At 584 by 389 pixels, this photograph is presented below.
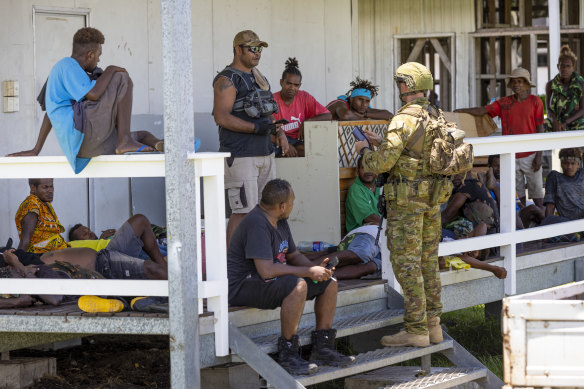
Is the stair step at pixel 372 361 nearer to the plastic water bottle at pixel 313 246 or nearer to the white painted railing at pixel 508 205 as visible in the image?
the white painted railing at pixel 508 205

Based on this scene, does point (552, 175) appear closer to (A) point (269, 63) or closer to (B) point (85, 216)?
(A) point (269, 63)

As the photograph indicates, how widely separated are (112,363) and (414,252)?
8.95ft

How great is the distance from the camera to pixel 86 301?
5672 millimetres

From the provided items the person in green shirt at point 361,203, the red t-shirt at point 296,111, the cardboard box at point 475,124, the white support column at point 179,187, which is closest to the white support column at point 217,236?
the white support column at point 179,187

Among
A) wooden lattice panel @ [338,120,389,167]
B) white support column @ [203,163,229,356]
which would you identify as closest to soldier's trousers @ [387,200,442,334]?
white support column @ [203,163,229,356]

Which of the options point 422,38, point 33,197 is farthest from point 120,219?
point 422,38

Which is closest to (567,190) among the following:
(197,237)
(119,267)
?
(119,267)

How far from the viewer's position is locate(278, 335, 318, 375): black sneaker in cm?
561

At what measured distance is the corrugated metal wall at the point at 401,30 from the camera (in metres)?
14.1

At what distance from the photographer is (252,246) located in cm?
574

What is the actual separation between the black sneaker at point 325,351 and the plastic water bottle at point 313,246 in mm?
1940

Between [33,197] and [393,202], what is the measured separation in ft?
9.09

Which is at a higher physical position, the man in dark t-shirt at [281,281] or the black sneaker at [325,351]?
Answer: the man in dark t-shirt at [281,281]

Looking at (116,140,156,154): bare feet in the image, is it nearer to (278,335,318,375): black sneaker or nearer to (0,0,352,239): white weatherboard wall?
(278,335,318,375): black sneaker
